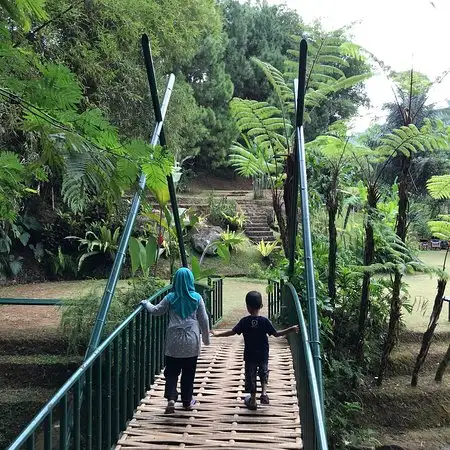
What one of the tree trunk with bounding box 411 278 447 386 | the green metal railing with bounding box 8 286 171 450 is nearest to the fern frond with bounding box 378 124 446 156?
the tree trunk with bounding box 411 278 447 386

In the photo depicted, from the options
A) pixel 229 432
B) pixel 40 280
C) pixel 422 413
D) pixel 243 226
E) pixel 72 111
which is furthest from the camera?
pixel 243 226

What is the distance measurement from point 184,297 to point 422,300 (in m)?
9.22

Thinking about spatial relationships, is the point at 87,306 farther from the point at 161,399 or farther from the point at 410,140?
the point at 410,140

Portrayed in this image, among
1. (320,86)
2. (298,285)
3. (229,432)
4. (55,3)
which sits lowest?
(229,432)

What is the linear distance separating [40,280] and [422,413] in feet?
30.6

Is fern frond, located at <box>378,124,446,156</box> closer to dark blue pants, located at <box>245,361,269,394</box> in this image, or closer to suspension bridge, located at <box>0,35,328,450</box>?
suspension bridge, located at <box>0,35,328,450</box>

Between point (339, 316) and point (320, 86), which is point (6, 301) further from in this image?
point (320, 86)

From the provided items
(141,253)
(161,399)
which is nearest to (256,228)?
(141,253)

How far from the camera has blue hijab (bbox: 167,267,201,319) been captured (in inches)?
165

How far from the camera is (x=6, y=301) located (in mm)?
7359

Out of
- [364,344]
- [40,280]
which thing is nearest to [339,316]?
[364,344]

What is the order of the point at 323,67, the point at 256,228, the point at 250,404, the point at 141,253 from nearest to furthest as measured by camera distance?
the point at 250,404 < the point at 141,253 < the point at 323,67 < the point at 256,228

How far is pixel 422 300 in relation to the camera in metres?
12.1

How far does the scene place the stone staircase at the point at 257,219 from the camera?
17656mm
